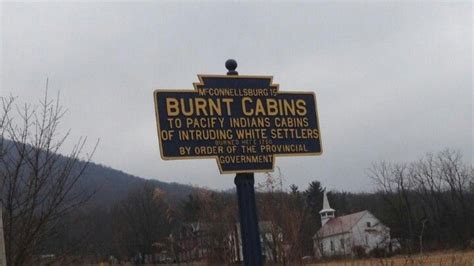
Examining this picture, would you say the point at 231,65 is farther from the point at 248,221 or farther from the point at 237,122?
the point at 248,221

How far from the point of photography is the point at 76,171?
8.71 meters

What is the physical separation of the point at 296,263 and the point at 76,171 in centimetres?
535

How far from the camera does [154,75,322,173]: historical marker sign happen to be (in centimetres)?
801

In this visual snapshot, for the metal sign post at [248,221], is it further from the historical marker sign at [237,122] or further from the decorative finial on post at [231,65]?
the decorative finial on post at [231,65]

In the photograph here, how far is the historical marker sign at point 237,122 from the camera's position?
8.01 metres

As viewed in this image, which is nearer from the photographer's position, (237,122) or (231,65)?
(237,122)

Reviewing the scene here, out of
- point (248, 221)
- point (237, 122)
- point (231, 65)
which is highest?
point (231, 65)

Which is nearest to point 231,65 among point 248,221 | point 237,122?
point 237,122

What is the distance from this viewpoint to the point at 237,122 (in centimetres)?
838

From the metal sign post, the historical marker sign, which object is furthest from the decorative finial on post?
the metal sign post

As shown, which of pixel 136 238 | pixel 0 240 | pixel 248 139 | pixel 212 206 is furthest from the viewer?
pixel 136 238

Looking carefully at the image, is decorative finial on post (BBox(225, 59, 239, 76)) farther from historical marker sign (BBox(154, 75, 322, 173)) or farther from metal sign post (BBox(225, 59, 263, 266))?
metal sign post (BBox(225, 59, 263, 266))

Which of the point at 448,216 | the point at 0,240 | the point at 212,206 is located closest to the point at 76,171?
the point at 0,240

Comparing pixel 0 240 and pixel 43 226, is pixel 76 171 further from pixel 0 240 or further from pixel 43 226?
pixel 0 240
